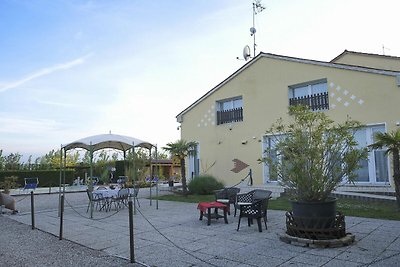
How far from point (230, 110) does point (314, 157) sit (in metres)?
13.0

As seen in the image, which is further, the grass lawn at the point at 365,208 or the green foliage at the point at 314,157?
Result: the grass lawn at the point at 365,208

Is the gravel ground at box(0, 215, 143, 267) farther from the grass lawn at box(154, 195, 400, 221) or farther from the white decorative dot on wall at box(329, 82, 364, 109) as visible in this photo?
the white decorative dot on wall at box(329, 82, 364, 109)

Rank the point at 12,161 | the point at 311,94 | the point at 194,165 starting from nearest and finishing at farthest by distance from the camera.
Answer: the point at 311,94, the point at 194,165, the point at 12,161

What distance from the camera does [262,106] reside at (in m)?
17.5

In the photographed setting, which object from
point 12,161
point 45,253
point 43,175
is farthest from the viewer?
point 12,161

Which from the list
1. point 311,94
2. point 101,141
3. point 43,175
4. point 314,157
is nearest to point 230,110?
point 311,94

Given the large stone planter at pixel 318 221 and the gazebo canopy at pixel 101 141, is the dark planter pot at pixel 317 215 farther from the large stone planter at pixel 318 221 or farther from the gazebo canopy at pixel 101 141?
the gazebo canopy at pixel 101 141

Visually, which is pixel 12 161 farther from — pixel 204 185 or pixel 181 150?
pixel 204 185

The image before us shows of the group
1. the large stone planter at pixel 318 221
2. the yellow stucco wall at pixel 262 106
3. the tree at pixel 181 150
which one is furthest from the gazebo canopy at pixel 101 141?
the large stone planter at pixel 318 221

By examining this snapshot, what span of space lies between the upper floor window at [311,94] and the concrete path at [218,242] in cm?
727

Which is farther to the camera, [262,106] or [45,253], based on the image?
[262,106]

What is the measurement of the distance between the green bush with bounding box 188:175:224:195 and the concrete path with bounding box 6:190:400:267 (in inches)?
275

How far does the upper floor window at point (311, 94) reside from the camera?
15.4 metres

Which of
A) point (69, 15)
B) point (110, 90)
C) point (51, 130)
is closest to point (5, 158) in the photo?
point (51, 130)
